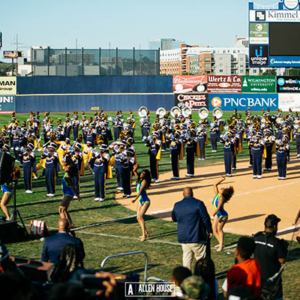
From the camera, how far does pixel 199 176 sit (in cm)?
2206

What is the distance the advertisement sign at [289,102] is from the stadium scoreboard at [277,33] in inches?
300

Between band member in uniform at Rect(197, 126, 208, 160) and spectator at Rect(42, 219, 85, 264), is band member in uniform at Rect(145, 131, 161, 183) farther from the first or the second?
spectator at Rect(42, 219, 85, 264)

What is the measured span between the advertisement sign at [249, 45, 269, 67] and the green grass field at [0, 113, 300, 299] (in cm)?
2529

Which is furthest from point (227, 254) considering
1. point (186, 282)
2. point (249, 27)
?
point (249, 27)

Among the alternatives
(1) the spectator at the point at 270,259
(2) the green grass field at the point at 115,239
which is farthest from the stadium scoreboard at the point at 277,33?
(1) the spectator at the point at 270,259

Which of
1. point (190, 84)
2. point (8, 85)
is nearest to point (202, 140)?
point (190, 84)

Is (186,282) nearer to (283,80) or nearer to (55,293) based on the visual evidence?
(55,293)

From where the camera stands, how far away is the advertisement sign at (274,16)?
40.4 m

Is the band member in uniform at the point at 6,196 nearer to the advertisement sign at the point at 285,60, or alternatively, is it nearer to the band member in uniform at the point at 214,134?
the band member in uniform at the point at 214,134

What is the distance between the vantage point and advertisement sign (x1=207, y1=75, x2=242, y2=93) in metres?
48.9

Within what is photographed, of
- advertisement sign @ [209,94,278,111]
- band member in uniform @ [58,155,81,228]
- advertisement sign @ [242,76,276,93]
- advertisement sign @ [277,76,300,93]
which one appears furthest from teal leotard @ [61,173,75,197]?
advertisement sign @ [242,76,276,93]

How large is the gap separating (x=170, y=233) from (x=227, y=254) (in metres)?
2.14

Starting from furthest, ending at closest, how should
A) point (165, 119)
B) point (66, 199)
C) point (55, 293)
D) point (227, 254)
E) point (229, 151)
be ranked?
point (165, 119), point (229, 151), point (66, 199), point (227, 254), point (55, 293)

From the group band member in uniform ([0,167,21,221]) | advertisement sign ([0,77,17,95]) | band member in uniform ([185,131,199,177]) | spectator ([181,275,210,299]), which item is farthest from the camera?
advertisement sign ([0,77,17,95])
